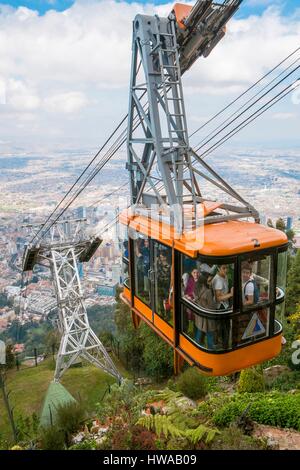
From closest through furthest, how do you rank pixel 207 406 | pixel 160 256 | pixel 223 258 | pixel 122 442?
pixel 223 258 < pixel 160 256 < pixel 122 442 < pixel 207 406

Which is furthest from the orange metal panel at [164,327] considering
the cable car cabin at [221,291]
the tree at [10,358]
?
the tree at [10,358]

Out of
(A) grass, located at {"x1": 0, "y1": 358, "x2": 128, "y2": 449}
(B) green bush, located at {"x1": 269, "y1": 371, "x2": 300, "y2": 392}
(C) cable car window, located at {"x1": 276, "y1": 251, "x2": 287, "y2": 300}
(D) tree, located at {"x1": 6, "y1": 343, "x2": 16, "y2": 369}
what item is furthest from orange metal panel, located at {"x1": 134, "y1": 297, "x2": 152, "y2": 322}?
(D) tree, located at {"x1": 6, "y1": 343, "x2": 16, "y2": 369}

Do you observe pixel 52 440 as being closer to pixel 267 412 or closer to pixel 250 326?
pixel 267 412

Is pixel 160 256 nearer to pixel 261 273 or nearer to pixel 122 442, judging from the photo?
pixel 261 273

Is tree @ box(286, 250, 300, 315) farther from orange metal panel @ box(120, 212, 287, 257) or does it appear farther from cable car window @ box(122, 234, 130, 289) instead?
orange metal panel @ box(120, 212, 287, 257)

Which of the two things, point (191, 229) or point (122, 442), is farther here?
point (122, 442)

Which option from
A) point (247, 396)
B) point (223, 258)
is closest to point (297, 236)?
point (247, 396)

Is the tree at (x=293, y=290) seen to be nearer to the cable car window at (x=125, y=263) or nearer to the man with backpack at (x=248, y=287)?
the cable car window at (x=125, y=263)
